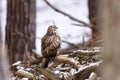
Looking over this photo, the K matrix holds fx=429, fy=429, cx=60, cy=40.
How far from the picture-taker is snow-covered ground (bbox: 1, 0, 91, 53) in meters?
10.7

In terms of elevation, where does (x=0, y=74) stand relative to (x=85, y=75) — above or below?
above

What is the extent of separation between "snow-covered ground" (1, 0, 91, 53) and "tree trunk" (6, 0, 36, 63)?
2.70 metres

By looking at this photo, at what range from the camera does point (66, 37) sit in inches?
416

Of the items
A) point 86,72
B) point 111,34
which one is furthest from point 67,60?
point 111,34

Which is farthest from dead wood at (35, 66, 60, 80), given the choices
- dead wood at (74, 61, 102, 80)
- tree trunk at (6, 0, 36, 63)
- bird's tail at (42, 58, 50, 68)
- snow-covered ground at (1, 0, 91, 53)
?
snow-covered ground at (1, 0, 91, 53)

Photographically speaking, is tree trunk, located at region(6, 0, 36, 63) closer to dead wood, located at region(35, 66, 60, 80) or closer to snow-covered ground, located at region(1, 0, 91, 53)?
snow-covered ground, located at region(1, 0, 91, 53)

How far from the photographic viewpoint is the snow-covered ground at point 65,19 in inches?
420

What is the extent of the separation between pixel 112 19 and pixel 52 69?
2692 millimetres

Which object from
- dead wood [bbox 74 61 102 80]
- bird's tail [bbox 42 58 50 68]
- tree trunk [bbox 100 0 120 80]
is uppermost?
tree trunk [bbox 100 0 120 80]

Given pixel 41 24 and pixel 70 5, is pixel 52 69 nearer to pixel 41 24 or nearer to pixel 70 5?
pixel 41 24

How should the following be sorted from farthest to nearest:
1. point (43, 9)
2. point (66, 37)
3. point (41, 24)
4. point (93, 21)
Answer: point (43, 9)
point (41, 24)
point (66, 37)
point (93, 21)

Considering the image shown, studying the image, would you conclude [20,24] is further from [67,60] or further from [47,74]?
[47,74]

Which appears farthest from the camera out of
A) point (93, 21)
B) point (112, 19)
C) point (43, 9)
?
point (43, 9)

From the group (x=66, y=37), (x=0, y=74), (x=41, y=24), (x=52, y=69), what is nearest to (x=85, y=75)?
(x=52, y=69)
